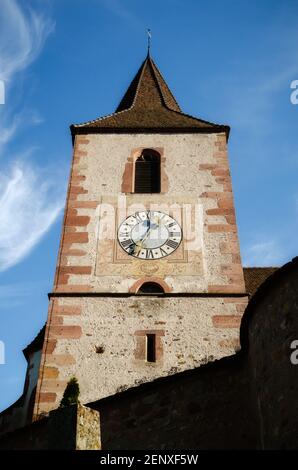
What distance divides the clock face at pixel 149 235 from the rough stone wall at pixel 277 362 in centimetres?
544

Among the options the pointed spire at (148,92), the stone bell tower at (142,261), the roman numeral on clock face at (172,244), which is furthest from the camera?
the pointed spire at (148,92)

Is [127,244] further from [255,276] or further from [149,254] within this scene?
[255,276]

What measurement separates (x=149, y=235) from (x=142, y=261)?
0.78 metres

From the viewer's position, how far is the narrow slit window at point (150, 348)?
11.7 metres

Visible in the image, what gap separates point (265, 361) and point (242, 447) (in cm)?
121

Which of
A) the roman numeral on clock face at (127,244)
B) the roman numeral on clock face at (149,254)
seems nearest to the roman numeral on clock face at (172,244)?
the roman numeral on clock face at (149,254)

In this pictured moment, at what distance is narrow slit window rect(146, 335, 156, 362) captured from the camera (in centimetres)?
1166

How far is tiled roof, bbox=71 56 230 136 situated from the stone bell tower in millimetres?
59

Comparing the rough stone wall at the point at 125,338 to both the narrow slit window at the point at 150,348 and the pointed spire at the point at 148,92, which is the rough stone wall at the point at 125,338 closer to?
the narrow slit window at the point at 150,348

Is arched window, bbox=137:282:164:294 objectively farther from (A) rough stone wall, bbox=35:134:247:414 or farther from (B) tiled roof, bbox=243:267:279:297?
(B) tiled roof, bbox=243:267:279:297

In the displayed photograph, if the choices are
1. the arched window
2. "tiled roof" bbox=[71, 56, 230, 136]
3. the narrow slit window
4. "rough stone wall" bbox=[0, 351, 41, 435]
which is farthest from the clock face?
"tiled roof" bbox=[71, 56, 230, 136]

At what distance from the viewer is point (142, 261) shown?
43.7 feet

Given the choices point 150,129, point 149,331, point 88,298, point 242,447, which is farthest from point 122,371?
point 150,129

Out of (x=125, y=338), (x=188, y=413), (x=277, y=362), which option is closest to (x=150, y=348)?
(x=125, y=338)
